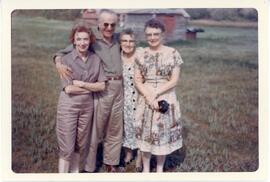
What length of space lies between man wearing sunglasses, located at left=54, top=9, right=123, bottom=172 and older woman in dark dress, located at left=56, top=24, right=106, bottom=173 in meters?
0.02

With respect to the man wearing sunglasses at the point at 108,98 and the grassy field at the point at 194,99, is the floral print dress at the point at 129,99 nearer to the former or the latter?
the man wearing sunglasses at the point at 108,98

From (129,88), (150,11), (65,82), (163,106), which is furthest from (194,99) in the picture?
(65,82)

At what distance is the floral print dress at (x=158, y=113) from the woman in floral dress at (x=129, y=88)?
16 millimetres

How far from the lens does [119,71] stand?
5.28ft

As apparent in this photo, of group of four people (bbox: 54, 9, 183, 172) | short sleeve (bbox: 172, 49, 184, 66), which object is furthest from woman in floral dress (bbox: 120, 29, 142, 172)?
short sleeve (bbox: 172, 49, 184, 66)

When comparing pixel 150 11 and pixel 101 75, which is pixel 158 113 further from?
pixel 150 11

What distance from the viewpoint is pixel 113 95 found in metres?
1.61

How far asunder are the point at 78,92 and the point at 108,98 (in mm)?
97

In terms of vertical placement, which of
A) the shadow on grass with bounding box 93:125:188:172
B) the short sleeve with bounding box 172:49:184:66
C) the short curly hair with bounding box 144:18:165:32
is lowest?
the shadow on grass with bounding box 93:125:188:172

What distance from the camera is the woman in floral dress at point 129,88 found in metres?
1.61

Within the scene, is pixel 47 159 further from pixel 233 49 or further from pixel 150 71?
pixel 233 49

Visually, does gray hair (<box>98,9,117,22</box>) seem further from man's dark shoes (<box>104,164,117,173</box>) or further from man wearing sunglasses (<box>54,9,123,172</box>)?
man's dark shoes (<box>104,164,117,173</box>)

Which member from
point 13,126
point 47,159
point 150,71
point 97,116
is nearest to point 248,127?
point 150,71

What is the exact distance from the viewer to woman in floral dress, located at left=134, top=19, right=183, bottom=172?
1607mm
